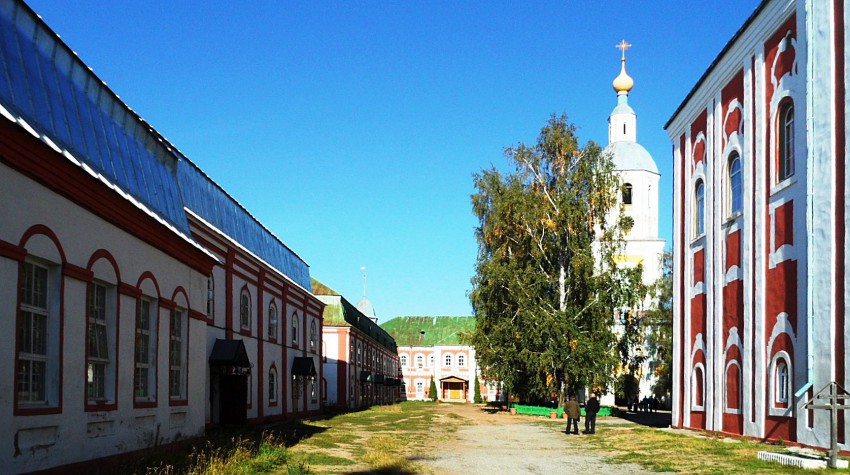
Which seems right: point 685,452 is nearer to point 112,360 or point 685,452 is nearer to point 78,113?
point 112,360

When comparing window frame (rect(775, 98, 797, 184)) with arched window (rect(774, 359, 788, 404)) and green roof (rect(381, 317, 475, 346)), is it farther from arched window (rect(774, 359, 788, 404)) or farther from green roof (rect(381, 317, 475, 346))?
green roof (rect(381, 317, 475, 346))

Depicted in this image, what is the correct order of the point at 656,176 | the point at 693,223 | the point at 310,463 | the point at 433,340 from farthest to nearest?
1. the point at 433,340
2. the point at 656,176
3. the point at 693,223
4. the point at 310,463

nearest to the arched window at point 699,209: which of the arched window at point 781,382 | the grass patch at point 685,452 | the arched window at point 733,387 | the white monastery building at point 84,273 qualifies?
the arched window at point 733,387

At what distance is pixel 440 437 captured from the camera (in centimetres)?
2406

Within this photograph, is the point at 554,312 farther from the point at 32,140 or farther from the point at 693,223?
the point at 32,140

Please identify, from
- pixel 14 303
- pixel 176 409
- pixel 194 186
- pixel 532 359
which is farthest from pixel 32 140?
pixel 532 359

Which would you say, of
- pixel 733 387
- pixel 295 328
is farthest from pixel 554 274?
pixel 733 387

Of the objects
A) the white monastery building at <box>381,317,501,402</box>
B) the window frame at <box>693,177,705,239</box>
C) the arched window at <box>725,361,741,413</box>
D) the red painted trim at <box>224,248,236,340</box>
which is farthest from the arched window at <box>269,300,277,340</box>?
the white monastery building at <box>381,317,501,402</box>

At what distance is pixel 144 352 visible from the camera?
13938 mm

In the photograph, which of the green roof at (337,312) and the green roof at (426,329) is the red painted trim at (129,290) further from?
the green roof at (426,329)

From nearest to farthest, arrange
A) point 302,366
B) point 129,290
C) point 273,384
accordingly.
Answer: point 129,290 → point 273,384 → point 302,366

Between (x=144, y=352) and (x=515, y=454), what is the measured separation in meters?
8.63

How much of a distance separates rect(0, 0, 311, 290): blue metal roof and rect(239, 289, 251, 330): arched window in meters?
10.8

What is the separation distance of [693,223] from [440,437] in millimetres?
10610
